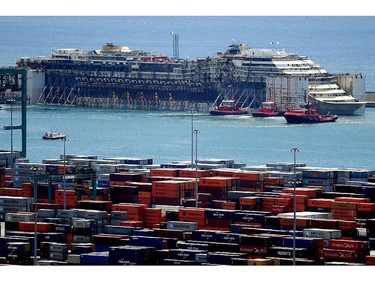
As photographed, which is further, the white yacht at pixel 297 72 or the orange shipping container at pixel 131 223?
the white yacht at pixel 297 72

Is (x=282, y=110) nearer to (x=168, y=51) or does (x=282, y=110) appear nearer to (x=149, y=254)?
(x=149, y=254)

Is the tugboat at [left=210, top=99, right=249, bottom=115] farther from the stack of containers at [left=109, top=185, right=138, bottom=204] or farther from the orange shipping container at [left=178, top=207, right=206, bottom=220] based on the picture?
the orange shipping container at [left=178, top=207, right=206, bottom=220]

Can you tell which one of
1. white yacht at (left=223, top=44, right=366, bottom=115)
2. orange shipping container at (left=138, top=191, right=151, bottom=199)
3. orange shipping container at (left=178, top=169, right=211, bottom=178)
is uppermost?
white yacht at (left=223, top=44, right=366, bottom=115)

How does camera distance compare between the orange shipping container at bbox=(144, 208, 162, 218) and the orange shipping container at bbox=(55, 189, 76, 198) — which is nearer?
the orange shipping container at bbox=(144, 208, 162, 218)

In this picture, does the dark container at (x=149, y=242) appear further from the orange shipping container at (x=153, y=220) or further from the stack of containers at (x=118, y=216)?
the stack of containers at (x=118, y=216)

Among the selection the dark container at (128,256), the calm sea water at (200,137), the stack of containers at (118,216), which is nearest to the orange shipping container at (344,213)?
the stack of containers at (118,216)

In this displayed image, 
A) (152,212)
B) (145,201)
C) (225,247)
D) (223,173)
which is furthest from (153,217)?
(223,173)

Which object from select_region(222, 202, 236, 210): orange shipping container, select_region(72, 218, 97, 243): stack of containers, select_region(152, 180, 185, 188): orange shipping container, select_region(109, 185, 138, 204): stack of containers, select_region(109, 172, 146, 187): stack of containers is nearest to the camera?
select_region(72, 218, 97, 243): stack of containers

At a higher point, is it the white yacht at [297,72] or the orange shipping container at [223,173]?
the white yacht at [297,72]

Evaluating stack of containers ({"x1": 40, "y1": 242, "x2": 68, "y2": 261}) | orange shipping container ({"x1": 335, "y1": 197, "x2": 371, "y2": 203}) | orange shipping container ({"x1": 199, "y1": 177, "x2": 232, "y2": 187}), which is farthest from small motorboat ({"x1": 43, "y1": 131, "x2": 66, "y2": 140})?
stack of containers ({"x1": 40, "y1": 242, "x2": 68, "y2": 261})
